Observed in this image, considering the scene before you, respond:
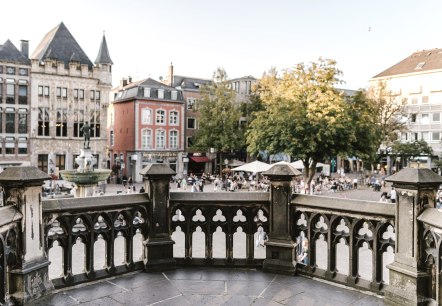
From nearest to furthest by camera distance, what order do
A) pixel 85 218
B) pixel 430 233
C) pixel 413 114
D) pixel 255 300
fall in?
pixel 430 233, pixel 255 300, pixel 85 218, pixel 413 114

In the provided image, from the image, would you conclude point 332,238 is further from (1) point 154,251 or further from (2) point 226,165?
(2) point 226,165

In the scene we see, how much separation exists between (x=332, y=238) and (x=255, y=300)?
120 cm

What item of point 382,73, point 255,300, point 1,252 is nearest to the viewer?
point 1,252

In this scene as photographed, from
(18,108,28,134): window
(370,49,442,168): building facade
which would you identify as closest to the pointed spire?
(18,108,28,134): window

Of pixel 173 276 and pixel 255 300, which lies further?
pixel 173 276

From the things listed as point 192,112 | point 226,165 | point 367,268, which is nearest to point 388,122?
point 226,165

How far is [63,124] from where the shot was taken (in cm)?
4244

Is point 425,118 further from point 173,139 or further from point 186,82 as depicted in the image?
point 173,139

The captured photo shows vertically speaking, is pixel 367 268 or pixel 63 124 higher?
pixel 63 124

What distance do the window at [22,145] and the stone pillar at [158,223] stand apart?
38601 mm

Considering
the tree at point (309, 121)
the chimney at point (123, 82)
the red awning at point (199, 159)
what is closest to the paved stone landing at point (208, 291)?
the tree at point (309, 121)

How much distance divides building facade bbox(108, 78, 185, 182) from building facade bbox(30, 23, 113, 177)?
11.0 feet

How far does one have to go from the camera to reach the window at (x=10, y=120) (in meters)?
38.7

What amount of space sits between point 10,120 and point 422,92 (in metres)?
49.2
